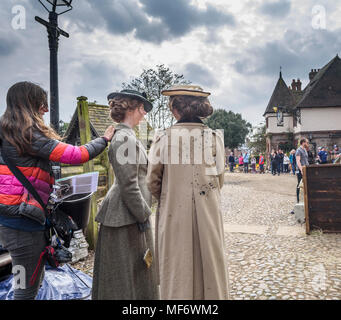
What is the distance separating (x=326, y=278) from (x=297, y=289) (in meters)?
0.59

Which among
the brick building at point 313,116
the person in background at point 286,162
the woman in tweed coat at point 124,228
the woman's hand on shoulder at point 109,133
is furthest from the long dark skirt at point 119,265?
the brick building at point 313,116

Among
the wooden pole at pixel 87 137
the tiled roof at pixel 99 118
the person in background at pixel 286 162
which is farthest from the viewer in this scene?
the person in background at pixel 286 162

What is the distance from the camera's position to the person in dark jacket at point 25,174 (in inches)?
74.4

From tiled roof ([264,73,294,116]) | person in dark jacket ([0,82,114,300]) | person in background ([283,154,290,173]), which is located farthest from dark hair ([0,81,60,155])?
tiled roof ([264,73,294,116])

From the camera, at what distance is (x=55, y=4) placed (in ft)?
11.1

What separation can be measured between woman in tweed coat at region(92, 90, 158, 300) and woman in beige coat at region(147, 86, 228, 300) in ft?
0.53

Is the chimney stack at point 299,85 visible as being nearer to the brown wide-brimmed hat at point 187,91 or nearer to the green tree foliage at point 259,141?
the green tree foliage at point 259,141

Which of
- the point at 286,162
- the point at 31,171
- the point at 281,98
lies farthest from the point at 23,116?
the point at 281,98

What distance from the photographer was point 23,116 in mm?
1944

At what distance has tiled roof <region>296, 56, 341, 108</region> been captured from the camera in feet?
111

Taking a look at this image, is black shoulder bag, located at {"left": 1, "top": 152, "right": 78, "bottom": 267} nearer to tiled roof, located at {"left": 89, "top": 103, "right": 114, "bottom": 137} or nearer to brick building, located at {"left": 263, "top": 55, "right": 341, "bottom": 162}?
tiled roof, located at {"left": 89, "top": 103, "right": 114, "bottom": 137}

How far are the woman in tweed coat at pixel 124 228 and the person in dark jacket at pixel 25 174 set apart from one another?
15.0 inches
